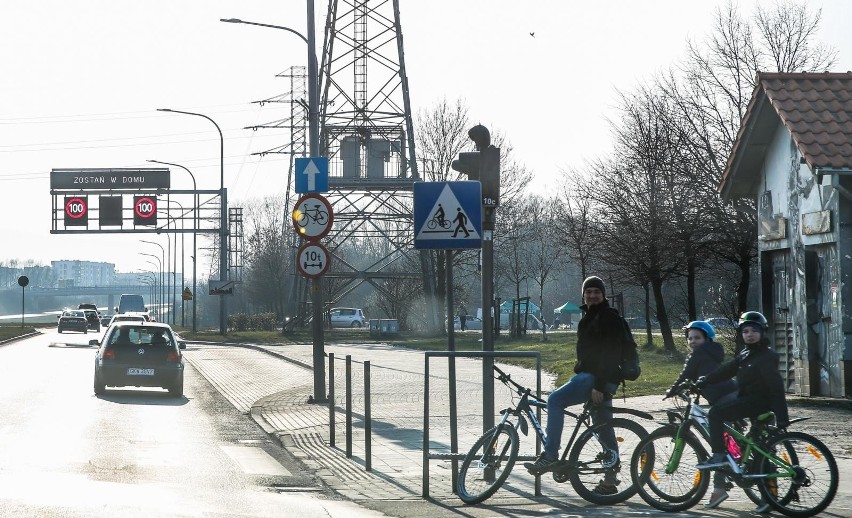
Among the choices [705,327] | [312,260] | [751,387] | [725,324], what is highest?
[312,260]

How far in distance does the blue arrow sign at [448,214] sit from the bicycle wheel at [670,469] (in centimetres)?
257

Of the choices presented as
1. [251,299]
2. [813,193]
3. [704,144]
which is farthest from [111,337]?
[251,299]

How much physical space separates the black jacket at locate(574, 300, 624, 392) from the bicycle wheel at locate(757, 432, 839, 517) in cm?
126

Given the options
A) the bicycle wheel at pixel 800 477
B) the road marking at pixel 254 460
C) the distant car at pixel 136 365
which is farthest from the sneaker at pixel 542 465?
the distant car at pixel 136 365

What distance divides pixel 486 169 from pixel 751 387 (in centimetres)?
327

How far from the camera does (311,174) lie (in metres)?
18.3

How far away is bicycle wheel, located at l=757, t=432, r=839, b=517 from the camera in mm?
8648

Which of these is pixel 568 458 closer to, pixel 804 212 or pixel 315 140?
pixel 804 212

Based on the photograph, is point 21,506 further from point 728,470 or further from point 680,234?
point 680,234

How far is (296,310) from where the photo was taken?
62.2m

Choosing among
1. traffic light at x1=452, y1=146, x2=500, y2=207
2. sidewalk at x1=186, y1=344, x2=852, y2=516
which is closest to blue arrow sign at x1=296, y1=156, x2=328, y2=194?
sidewalk at x1=186, y1=344, x2=852, y2=516

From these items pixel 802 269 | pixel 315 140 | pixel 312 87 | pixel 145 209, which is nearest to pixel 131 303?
pixel 145 209

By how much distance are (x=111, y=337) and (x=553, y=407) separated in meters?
14.3

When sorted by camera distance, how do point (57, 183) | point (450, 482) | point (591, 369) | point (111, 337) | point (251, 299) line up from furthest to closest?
point (251, 299)
point (57, 183)
point (111, 337)
point (450, 482)
point (591, 369)
